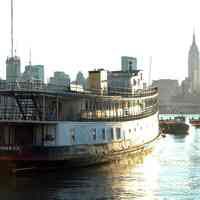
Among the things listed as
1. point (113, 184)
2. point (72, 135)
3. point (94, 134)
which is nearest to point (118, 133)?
point (94, 134)

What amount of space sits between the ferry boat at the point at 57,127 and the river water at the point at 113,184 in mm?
1126

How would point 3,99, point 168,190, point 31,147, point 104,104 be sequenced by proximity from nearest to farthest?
point 168,190
point 31,147
point 3,99
point 104,104

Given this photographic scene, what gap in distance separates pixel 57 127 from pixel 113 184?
21.1 feet

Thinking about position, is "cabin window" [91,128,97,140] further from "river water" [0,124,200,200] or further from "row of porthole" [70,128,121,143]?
"river water" [0,124,200,200]

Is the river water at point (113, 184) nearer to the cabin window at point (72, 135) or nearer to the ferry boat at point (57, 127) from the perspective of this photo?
the ferry boat at point (57, 127)

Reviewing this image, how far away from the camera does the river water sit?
33.4 metres

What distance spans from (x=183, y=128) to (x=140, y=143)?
51.7m

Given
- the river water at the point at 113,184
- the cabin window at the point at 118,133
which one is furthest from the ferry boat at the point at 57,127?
the river water at the point at 113,184

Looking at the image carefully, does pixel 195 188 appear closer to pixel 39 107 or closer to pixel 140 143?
pixel 39 107

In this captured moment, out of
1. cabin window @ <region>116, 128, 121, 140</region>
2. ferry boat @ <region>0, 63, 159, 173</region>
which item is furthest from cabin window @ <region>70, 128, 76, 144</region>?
cabin window @ <region>116, 128, 121, 140</region>

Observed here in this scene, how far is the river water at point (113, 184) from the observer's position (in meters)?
33.4

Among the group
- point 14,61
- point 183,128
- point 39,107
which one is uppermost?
point 14,61

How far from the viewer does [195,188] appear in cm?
3609

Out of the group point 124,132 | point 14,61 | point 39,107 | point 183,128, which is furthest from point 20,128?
point 183,128
